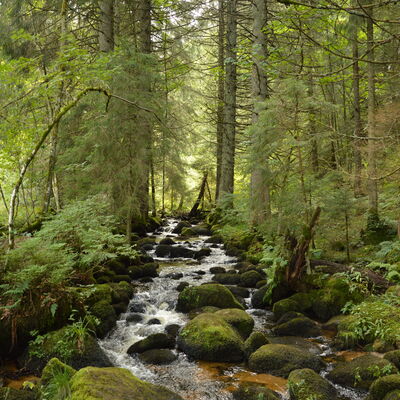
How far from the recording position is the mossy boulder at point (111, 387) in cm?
365

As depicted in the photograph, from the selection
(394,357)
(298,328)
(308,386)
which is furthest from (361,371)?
(298,328)

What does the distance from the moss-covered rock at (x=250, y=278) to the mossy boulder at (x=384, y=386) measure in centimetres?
526

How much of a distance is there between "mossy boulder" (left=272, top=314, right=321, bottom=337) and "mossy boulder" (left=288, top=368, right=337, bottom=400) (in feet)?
6.13

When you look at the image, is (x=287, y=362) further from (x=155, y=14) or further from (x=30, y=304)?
(x=155, y=14)

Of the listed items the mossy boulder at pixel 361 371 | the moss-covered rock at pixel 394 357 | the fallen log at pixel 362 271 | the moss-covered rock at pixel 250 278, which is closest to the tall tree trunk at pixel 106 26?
the moss-covered rock at pixel 250 278

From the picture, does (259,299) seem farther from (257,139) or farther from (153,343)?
(257,139)

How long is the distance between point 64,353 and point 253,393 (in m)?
2.91

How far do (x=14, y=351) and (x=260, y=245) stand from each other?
27.4 feet

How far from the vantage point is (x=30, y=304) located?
19.2 ft

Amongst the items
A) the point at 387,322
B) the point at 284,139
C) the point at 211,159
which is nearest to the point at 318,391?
the point at 387,322

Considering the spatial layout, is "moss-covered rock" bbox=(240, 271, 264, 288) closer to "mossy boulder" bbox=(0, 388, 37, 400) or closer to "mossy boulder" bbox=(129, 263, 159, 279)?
"mossy boulder" bbox=(129, 263, 159, 279)

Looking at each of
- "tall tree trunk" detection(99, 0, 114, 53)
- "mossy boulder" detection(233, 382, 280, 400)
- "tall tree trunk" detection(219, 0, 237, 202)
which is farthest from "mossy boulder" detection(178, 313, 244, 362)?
"tall tree trunk" detection(99, 0, 114, 53)

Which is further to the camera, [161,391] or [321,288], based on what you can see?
[321,288]

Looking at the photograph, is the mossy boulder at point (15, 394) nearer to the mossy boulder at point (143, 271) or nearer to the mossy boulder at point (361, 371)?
the mossy boulder at point (361, 371)
